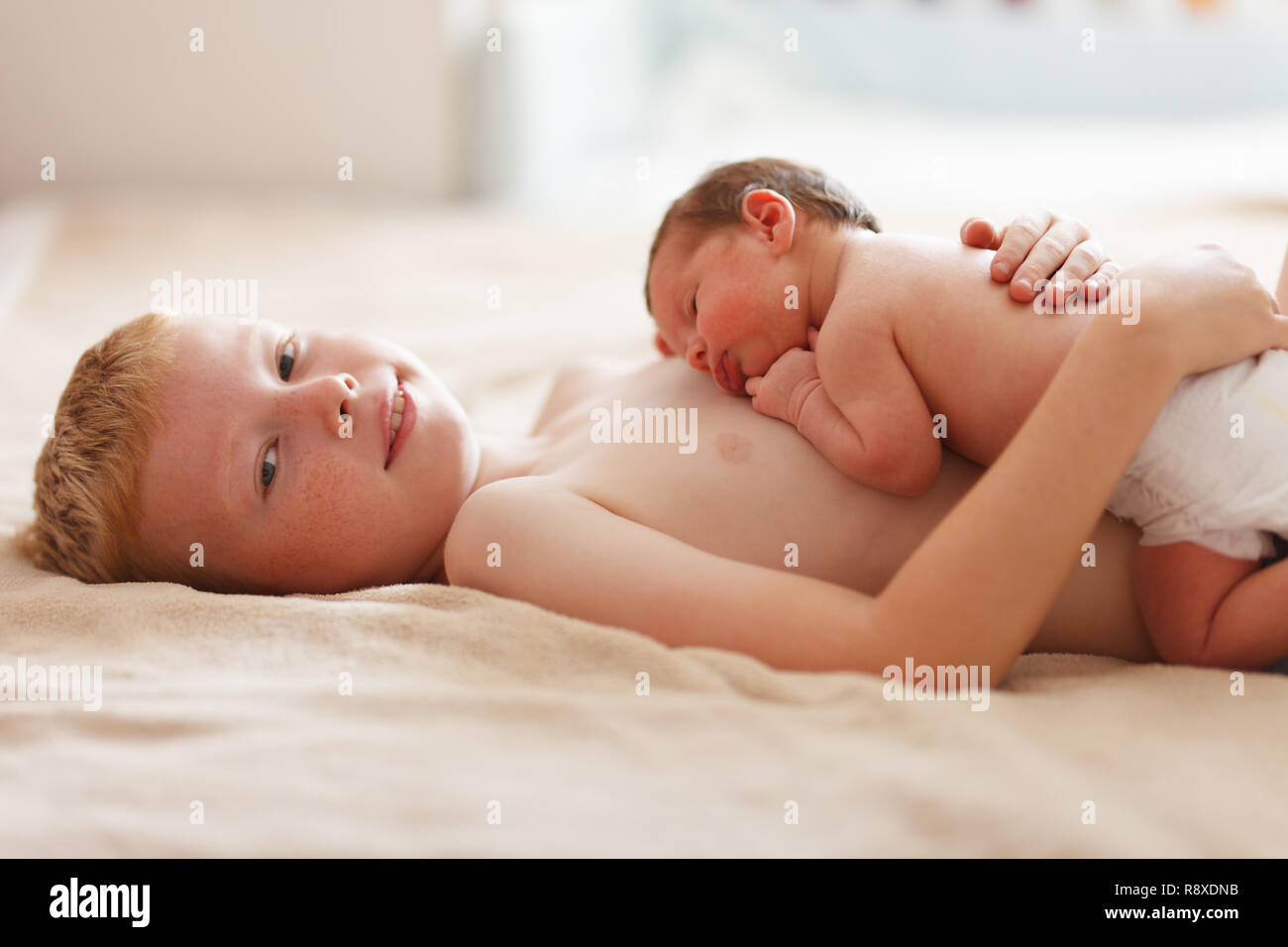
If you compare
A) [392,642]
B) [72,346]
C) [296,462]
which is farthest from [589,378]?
[72,346]

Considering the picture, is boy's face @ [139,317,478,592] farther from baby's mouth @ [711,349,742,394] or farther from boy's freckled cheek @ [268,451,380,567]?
baby's mouth @ [711,349,742,394]

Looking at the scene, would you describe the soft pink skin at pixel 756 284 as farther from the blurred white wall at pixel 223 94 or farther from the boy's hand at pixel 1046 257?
the blurred white wall at pixel 223 94

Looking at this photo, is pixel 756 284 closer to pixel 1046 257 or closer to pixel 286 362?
pixel 1046 257

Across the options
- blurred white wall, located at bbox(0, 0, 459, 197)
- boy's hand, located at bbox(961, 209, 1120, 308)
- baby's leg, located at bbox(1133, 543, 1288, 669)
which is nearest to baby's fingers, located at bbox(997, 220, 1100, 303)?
boy's hand, located at bbox(961, 209, 1120, 308)

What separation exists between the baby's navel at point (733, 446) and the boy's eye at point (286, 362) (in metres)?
0.45

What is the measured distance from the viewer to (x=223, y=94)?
9.49ft

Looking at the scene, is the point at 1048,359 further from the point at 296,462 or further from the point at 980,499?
the point at 296,462

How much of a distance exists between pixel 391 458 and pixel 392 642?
225mm

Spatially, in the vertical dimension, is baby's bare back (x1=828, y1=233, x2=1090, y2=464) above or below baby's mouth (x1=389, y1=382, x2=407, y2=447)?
above

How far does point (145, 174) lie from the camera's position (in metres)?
2.95

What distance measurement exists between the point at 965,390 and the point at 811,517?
0.18 meters

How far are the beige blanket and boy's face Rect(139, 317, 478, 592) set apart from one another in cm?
7

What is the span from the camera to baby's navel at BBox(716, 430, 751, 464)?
107 cm

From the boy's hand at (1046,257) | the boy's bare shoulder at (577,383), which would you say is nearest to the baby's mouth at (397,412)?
the boy's bare shoulder at (577,383)
